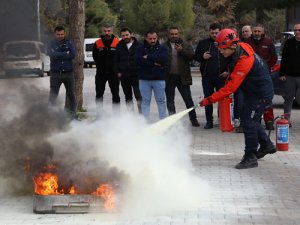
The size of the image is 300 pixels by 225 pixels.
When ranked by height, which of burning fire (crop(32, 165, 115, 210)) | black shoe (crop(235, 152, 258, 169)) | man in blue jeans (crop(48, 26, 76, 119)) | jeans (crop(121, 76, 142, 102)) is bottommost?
black shoe (crop(235, 152, 258, 169))

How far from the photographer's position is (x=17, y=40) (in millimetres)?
6344

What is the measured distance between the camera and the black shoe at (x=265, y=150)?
9130 millimetres

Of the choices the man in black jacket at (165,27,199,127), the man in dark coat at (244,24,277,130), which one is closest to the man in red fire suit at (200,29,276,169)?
the man in dark coat at (244,24,277,130)

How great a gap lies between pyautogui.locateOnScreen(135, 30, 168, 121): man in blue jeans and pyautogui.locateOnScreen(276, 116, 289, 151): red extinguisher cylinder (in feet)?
8.01

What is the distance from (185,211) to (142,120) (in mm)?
1462

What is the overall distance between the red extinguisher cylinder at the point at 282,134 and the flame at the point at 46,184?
4494 mm

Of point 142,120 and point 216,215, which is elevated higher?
point 142,120

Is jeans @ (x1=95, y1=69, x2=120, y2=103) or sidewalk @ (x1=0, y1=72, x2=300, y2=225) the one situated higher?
jeans @ (x1=95, y1=69, x2=120, y2=103)

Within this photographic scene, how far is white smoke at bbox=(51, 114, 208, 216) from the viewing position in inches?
263

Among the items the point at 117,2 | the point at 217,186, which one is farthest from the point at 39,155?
the point at 117,2

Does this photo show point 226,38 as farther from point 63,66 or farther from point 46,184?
point 63,66

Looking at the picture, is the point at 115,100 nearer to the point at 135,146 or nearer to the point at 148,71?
the point at 148,71

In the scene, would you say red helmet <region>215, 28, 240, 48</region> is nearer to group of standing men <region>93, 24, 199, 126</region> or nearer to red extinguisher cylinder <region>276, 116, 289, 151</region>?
red extinguisher cylinder <region>276, 116, 289, 151</region>

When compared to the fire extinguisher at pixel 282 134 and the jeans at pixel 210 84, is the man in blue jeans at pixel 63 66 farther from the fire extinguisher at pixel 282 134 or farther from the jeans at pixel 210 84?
the fire extinguisher at pixel 282 134
